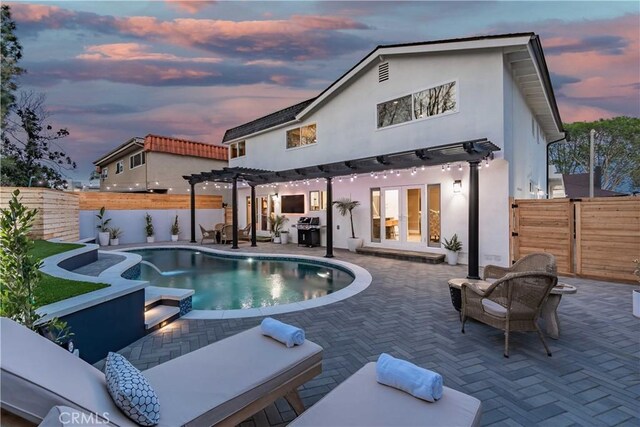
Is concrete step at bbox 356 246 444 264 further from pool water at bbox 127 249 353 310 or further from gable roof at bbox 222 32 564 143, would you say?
gable roof at bbox 222 32 564 143

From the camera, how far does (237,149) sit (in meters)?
18.2

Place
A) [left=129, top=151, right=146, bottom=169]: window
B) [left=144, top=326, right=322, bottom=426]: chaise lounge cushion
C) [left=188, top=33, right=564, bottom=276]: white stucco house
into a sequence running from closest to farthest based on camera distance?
[left=144, top=326, right=322, bottom=426]: chaise lounge cushion
[left=188, top=33, right=564, bottom=276]: white stucco house
[left=129, top=151, right=146, bottom=169]: window

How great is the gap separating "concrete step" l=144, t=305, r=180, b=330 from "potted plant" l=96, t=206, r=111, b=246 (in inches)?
438

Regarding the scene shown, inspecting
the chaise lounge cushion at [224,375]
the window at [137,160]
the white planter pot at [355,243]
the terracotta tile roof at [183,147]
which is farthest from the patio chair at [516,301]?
the window at [137,160]

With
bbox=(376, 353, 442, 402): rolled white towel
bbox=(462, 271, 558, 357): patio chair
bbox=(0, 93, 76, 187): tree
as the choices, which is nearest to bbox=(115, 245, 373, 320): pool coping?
bbox=(462, 271, 558, 357): patio chair

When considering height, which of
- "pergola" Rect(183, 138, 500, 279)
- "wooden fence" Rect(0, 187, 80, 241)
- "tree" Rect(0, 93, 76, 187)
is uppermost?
"tree" Rect(0, 93, 76, 187)

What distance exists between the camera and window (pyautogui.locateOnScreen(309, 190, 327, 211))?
45.1 ft

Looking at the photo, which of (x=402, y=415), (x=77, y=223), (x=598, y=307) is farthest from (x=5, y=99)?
(x=598, y=307)

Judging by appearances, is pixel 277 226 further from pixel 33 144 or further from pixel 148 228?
pixel 33 144

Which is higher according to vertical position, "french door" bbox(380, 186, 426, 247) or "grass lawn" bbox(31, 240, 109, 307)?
"french door" bbox(380, 186, 426, 247)

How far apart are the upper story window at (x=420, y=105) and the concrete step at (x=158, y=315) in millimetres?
8853

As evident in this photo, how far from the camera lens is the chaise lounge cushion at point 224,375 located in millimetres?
1945

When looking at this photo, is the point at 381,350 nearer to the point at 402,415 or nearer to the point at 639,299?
the point at 402,415

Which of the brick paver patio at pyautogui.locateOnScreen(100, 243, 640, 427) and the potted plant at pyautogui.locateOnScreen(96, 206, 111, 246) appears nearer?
the brick paver patio at pyautogui.locateOnScreen(100, 243, 640, 427)
